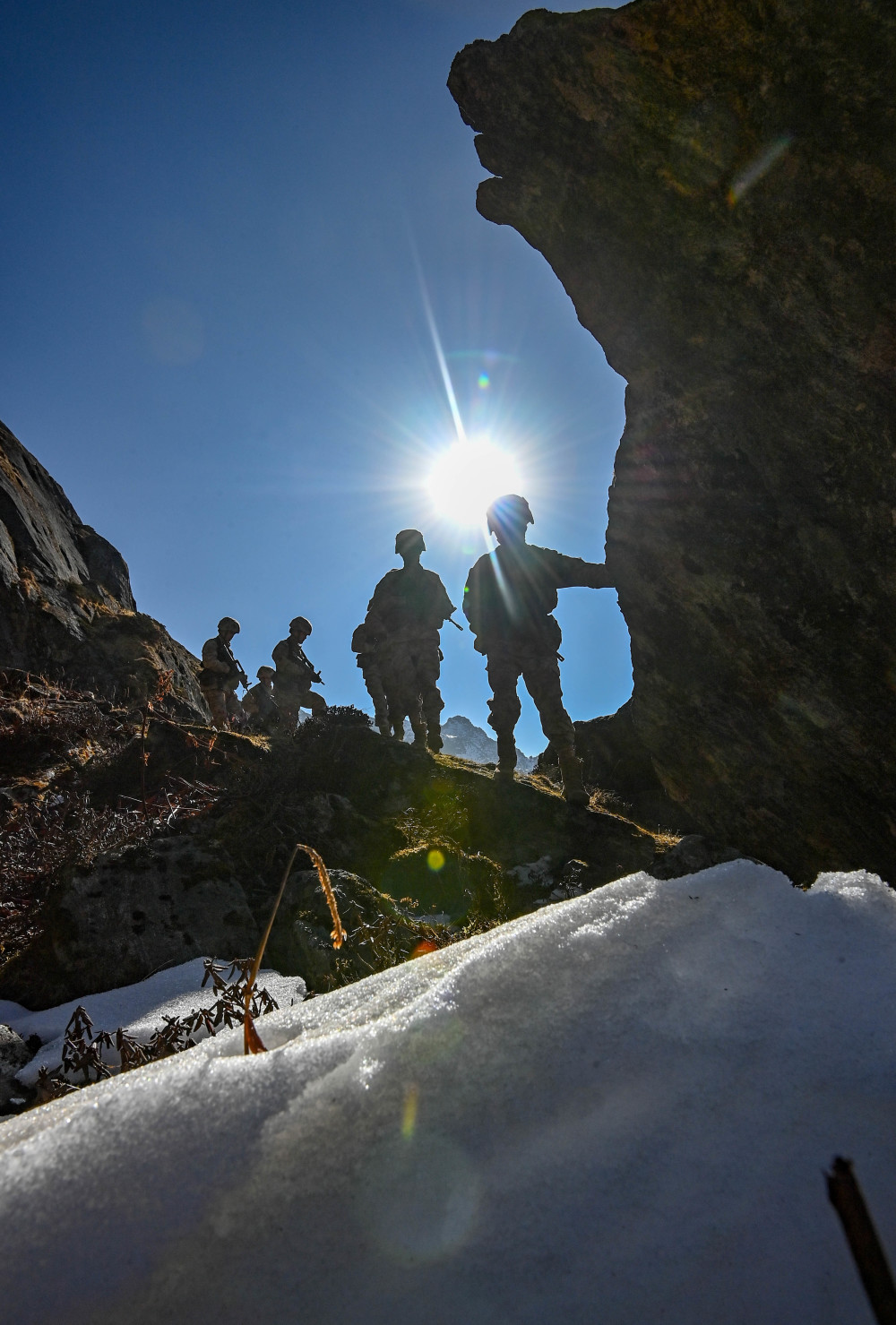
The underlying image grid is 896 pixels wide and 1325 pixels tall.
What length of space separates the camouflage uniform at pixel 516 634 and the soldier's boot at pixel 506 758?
0.05 ft

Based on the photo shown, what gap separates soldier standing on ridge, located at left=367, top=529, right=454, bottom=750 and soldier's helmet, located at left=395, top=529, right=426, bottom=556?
0.34m

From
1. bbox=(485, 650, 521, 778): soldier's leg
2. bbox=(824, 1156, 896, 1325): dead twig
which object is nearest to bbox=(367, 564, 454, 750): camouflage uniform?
bbox=(485, 650, 521, 778): soldier's leg

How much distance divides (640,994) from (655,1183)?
0.97 feet

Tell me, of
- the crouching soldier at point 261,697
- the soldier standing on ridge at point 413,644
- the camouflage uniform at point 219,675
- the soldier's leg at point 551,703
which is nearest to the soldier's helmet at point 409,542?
the soldier standing on ridge at point 413,644

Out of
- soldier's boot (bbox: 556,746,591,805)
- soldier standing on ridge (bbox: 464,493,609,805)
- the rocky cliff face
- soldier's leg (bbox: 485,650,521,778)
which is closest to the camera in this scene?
soldier's boot (bbox: 556,746,591,805)

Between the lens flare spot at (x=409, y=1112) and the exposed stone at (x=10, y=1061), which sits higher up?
the exposed stone at (x=10, y=1061)

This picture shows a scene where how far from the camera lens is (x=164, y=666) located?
16484 millimetres

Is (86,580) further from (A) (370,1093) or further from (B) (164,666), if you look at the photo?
(A) (370,1093)

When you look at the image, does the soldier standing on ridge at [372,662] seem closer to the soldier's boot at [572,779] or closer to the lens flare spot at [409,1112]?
the soldier's boot at [572,779]

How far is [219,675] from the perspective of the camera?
13422 mm

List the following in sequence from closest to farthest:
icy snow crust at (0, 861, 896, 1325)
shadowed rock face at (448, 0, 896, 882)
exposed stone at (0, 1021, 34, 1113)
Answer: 1. icy snow crust at (0, 861, 896, 1325)
2. shadowed rock face at (448, 0, 896, 882)
3. exposed stone at (0, 1021, 34, 1113)

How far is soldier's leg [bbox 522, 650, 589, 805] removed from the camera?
8.06 meters

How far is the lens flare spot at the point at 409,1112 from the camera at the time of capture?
31.9 inches

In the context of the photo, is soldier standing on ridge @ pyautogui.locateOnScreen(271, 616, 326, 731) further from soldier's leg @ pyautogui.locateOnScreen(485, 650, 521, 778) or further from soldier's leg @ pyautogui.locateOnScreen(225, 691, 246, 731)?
soldier's leg @ pyautogui.locateOnScreen(485, 650, 521, 778)
